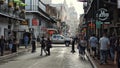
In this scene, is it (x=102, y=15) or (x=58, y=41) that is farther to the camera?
(x=58, y=41)

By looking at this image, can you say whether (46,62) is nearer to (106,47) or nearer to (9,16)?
(106,47)

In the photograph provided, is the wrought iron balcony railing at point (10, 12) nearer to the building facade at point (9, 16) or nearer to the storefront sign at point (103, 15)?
the building facade at point (9, 16)

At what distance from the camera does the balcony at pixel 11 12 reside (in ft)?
129

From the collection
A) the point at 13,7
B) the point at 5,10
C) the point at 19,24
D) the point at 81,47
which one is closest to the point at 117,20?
the point at 81,47

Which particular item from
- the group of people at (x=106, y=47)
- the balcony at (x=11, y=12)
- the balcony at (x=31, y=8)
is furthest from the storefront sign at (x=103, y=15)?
the balcony at (x=31, y=8)

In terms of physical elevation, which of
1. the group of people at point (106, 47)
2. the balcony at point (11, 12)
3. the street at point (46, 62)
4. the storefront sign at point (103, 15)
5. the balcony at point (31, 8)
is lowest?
the street at point (46, 62)

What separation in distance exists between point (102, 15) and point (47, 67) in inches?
176

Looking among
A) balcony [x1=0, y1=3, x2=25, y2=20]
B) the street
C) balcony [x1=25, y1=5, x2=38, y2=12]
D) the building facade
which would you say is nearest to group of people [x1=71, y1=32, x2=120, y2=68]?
the street

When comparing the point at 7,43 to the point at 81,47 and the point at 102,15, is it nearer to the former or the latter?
the point at 81,47

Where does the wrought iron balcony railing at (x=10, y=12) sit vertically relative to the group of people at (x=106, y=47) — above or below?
above

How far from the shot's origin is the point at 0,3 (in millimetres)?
37094

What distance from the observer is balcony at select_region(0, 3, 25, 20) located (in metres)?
39.3

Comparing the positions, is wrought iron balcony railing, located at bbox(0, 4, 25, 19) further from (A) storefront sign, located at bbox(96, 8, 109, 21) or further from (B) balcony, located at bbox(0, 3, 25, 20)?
(A) storefront sign, located at bbox(96, 8, 109, 21)

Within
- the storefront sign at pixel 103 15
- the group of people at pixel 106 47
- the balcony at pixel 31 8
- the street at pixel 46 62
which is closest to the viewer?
the group of people at pixel 106 47
